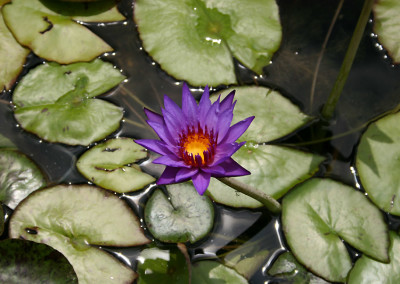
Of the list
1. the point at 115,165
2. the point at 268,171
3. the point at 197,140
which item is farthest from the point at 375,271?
the point at 115,165

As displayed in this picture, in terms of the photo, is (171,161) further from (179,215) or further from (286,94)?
(286,94)

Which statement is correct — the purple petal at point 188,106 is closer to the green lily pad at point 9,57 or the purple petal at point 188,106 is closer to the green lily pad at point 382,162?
the green lily pad at point 382,162

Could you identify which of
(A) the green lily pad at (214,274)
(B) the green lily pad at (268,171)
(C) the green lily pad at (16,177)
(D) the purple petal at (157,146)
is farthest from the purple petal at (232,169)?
(C) the green lily pad at (16,177)

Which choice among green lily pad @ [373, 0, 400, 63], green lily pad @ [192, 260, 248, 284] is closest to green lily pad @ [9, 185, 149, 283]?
green lily pad @ [192, 260, 248, 284]

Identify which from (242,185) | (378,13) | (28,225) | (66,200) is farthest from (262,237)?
(378,13)

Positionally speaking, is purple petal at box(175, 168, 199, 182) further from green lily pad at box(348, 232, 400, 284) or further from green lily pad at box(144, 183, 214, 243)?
green lily pad at box(348, 232, 400, 284)

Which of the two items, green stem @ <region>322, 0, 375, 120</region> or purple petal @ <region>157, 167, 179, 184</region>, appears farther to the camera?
green stem @ <region>322, 0, 375, 120</region>
